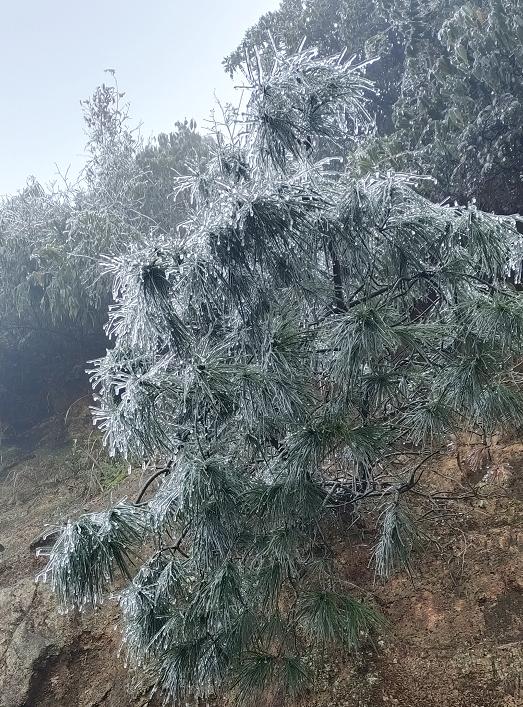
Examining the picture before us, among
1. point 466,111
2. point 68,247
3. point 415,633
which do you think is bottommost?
point 415,633

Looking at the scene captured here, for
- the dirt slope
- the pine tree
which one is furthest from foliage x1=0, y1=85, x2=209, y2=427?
the pine tree

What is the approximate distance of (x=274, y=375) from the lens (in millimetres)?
1551

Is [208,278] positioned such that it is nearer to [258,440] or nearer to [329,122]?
[258,440]

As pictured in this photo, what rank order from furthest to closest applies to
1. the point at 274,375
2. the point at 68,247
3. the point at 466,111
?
the point at 68,247, the point at 466,111, the point at 274,375

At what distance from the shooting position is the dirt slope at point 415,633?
6.82ft

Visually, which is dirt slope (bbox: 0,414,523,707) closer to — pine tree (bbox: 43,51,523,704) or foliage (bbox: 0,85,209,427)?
pine tree (bbox: 43,51,523,704)

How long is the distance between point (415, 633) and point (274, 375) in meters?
1.44

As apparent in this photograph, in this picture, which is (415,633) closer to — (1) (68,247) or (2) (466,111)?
(2) (466,111)

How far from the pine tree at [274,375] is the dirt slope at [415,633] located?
43cm

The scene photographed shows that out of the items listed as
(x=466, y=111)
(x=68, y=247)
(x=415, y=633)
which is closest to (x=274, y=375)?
(x=415, y=633)

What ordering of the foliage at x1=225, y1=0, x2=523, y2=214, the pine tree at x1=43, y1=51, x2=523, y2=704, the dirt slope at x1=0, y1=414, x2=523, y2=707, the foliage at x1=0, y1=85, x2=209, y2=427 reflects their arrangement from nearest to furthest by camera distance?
the pine tree at x1=43, y1=51, x2=523, y2=704
the dirt slope at x1=0, y1=414, x2=523, y2=707
the foliage at x1=225, y1=0, x2=523, y2=214
the foliage at x1=0, y1=85, x2=209, y2=427

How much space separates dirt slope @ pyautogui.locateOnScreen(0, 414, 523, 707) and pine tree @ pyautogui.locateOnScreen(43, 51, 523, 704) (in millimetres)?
425

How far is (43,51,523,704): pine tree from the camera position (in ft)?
5.02

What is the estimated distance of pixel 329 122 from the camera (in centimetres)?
186
